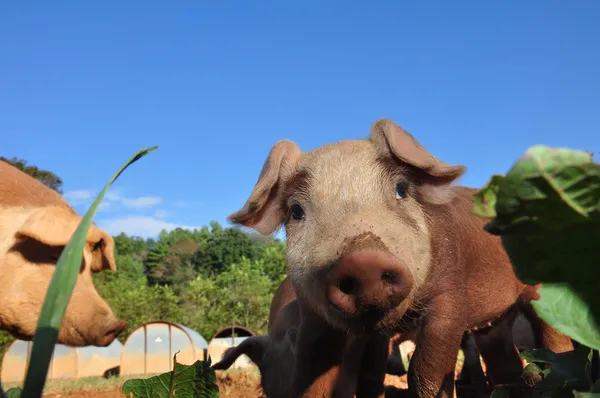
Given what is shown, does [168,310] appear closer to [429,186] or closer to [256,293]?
[256,293]

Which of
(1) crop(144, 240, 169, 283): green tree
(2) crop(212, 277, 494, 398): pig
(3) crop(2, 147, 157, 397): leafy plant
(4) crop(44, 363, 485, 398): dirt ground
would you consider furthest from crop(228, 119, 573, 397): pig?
(1) crop(144, 240, 169, 283): green tree

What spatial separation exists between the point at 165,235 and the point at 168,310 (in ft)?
150

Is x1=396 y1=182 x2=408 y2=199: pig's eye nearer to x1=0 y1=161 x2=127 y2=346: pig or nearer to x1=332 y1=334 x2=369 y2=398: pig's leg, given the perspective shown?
x1=332 y1=334 x2=369 y2=398: pig's leg

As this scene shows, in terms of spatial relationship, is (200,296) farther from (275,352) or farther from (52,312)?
(52,312)

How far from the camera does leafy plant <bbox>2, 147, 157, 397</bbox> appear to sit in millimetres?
462

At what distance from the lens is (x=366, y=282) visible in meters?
2.03

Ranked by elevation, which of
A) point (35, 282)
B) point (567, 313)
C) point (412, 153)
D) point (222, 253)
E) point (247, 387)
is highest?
point (222, 253)

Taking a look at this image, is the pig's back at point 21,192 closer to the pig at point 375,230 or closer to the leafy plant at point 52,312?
the pig at point 375,230

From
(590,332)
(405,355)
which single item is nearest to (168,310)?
(405,355)

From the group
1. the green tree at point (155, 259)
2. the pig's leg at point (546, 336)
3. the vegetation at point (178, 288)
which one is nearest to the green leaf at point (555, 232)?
the vegetation at point (178, 288)

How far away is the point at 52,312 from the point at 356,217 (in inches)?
81.1

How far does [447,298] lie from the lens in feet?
10.3

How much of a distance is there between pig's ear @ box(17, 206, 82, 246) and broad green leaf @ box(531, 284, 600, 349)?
4.80 m

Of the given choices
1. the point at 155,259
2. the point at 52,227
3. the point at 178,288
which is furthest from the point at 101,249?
the point at 155,259
